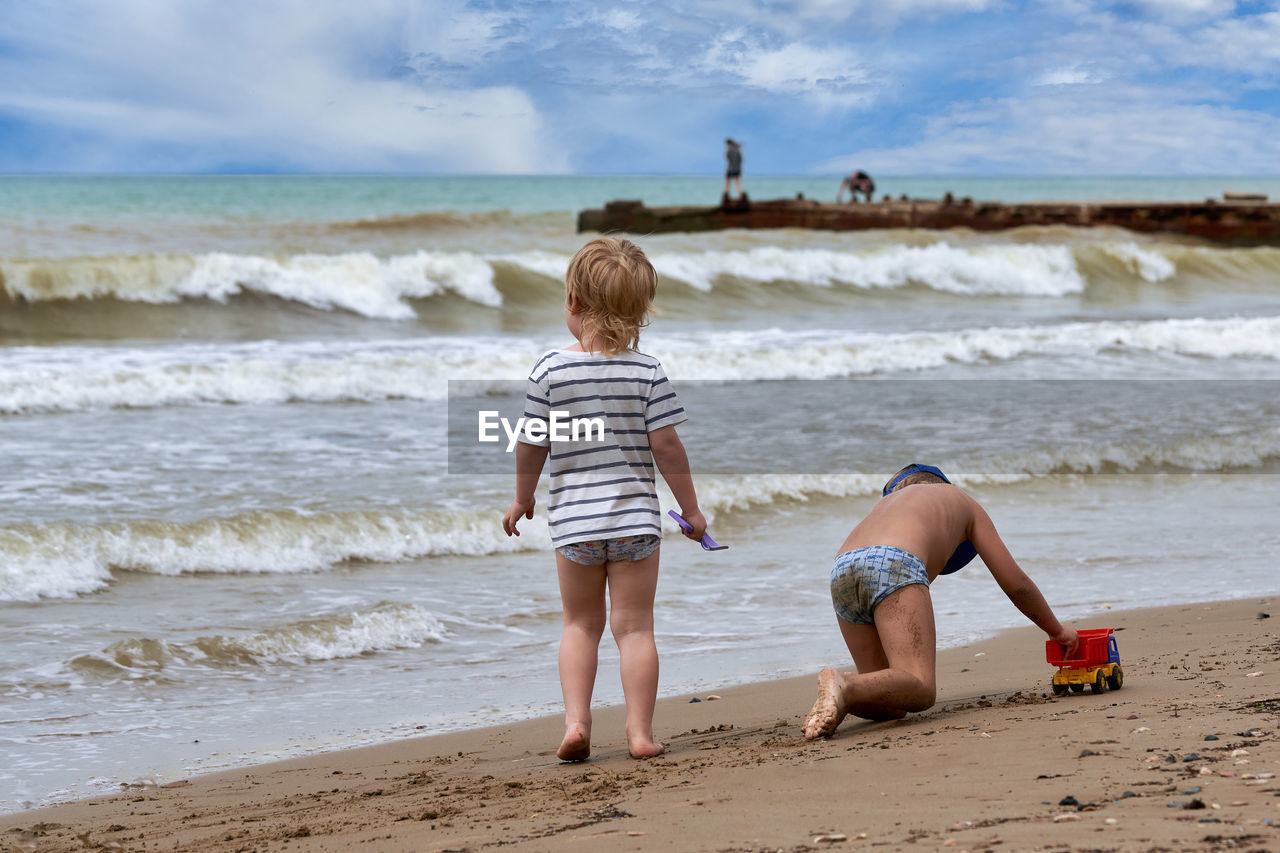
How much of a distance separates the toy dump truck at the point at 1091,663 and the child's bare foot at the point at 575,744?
1.32 m

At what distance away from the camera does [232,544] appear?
252 inches

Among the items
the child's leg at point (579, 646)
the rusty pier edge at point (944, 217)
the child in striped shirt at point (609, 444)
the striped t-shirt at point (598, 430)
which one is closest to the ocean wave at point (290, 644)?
the child's leg at point (579, 646)

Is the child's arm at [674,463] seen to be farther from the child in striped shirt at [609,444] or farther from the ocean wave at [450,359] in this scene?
the ocean wave at [450,359]

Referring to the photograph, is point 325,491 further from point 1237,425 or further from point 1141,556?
point 1237,425

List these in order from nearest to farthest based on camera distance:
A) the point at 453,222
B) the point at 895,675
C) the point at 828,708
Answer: the point at 828,708 < the point at 895,675 < the point at 453,222

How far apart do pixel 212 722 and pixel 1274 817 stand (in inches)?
132

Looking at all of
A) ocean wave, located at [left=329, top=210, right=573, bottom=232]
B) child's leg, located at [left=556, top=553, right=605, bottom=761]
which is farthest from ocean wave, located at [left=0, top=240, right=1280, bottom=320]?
child's leg, located at [left=556, top=553, right=605, bottom=761]

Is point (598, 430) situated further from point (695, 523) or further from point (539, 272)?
point (539, 272)

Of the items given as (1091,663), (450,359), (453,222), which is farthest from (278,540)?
(453,222)

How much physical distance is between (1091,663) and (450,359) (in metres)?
10.4

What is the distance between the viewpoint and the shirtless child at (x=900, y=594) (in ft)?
10.6

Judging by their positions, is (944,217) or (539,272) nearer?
(539,272)

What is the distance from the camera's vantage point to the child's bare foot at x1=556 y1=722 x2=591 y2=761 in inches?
129

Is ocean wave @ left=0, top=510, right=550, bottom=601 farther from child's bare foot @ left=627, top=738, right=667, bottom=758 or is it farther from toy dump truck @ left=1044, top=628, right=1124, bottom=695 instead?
toy dump truck @ left=1044, top=628, right=1124, bottom=695
